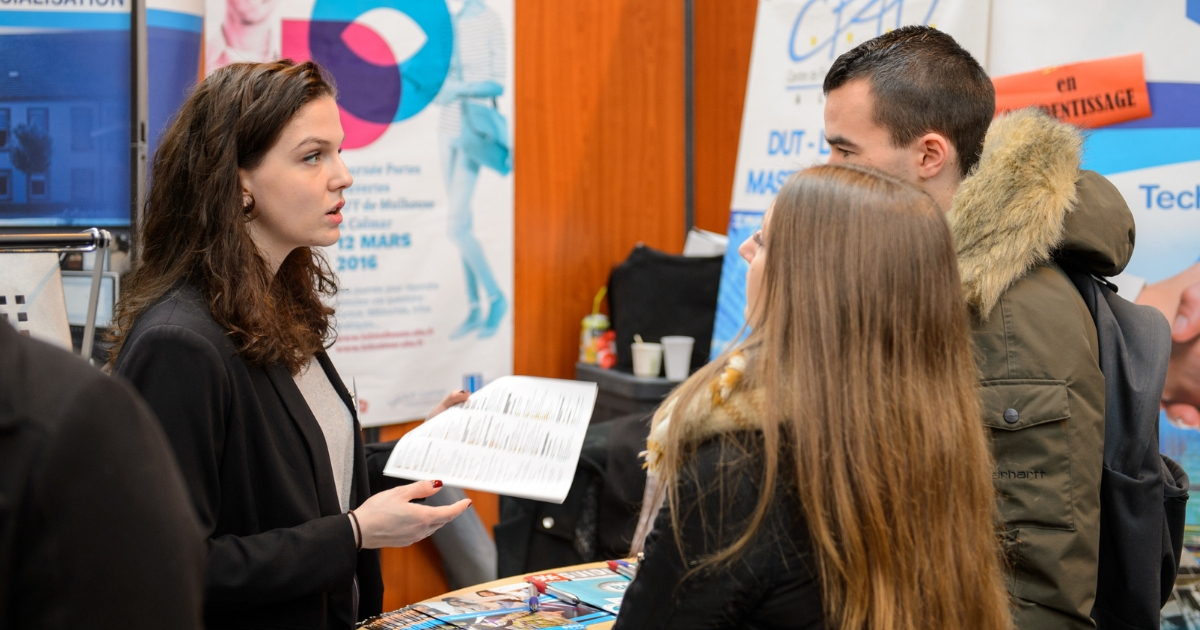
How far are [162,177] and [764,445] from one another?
1.10 meters

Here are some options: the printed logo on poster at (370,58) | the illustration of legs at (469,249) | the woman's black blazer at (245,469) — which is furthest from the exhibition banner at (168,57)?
the woman's black blazer at (245,469)

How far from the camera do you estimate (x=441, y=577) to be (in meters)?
3.62

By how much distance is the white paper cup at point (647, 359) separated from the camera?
370 centimetres

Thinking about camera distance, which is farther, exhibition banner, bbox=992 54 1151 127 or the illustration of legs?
the illustration of legs

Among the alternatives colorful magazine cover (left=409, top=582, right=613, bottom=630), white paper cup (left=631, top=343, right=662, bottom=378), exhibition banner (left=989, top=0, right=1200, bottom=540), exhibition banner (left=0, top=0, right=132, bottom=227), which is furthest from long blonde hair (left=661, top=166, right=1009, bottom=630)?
white paper cup (left=631, top=343, right=662, bottom=378)

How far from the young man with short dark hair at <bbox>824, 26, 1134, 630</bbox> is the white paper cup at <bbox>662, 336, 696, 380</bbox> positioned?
197 centimetres

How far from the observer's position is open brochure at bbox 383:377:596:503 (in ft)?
5.06

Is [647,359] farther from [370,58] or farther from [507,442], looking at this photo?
[507,442]

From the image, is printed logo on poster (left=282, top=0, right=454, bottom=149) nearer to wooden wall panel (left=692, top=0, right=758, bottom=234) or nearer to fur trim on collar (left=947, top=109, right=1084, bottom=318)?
wooden wall panel (left=692, top=0, right=758, bottom=234)

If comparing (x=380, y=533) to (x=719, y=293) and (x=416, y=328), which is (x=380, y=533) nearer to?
(x=416, y=328)

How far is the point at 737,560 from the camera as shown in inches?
39.1

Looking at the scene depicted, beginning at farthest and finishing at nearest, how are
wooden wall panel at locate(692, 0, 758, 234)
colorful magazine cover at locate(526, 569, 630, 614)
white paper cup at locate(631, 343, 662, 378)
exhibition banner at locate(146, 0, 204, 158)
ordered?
1. wooden wall panel at locate(692, 0, 758, 234)
2. white paper cup at locate(631, 343, 662, 378)
3. exhibition banner at locate(146, 0, 204, 158)
4. colorful magazine cover at locate(526, 569, 630, 614)

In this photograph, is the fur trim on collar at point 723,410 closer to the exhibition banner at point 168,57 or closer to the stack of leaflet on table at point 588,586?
the stack of leaflet on table at point 588,586

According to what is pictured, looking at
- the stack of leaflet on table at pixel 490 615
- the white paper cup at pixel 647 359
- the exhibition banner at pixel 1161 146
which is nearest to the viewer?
the stack of leaflet on table at pixel 490 615
